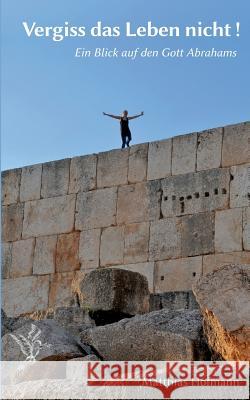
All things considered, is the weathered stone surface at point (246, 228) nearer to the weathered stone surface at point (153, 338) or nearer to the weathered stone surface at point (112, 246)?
the weathered stone surface at point (112, 246)

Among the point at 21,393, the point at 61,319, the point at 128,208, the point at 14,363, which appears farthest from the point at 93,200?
the point at 21,393

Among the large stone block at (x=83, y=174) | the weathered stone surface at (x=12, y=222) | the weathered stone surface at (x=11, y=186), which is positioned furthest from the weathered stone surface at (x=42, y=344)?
the weathered stone surface at (x=11, y=186)

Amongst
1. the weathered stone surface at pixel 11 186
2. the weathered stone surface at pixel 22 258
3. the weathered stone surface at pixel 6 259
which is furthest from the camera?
the weathered stone surface at pixel 11 186

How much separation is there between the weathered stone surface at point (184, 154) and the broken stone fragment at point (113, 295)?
3.63m

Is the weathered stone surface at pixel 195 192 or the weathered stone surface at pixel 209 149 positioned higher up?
the weathered stone surface at pixel 209 149

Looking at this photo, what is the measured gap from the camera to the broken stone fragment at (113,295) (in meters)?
9.25

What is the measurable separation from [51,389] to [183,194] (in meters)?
7.11

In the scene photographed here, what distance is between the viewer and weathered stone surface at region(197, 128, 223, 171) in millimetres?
12914

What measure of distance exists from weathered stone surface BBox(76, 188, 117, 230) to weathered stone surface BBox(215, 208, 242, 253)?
1703 mm

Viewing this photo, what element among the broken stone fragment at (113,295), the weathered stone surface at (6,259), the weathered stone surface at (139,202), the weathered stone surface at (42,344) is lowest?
the weathered stone surface at (42,344)

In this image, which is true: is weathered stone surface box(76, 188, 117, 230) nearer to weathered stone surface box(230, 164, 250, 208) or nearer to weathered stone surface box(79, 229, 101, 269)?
weathered stone surface box(79, 229, 101, 269)

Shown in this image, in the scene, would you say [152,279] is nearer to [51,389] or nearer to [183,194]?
[183,194]

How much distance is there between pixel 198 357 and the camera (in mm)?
7094

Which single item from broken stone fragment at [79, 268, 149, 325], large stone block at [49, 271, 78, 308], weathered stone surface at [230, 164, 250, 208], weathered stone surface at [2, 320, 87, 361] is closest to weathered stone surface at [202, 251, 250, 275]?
weathered stone surface at [230, 164, 250, 208]
